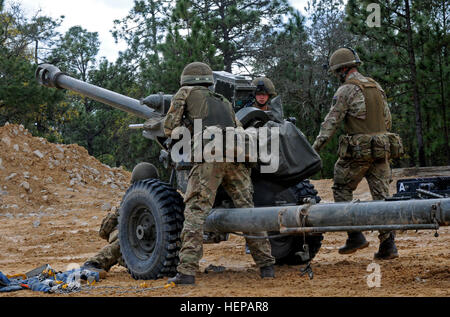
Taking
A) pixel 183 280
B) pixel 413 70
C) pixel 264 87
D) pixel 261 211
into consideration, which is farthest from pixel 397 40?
pixel 183 280

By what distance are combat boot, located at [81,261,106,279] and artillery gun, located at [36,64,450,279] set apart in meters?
0.28

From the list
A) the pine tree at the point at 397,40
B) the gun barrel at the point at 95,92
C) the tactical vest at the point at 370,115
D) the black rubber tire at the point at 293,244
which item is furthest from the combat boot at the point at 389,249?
the pine tree at the point at 397,40

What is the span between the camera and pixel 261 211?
5473mm

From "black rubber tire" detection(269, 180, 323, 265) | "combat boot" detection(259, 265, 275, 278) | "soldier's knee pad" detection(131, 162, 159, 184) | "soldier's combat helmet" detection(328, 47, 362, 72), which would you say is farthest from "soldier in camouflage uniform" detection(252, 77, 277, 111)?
"combat boot" detection(259, 265, 275, 278)

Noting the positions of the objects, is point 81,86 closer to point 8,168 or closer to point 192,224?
point 192,224

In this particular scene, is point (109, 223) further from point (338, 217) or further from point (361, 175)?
point (338, 217)

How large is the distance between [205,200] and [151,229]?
3.05 feet

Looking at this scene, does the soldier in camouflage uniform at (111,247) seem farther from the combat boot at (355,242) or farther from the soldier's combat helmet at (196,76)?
the combat boot at (355,242)

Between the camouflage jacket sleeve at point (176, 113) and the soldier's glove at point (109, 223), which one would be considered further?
the soldier's glove at point (109, 223)

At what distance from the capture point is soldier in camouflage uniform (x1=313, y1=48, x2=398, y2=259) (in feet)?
20.8

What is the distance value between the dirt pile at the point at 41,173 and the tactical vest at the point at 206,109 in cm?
1110

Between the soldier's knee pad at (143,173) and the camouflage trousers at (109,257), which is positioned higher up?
the soldier's knee pad at (143,173)

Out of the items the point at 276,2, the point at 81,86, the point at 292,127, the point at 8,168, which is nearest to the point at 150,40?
the point at 276,2

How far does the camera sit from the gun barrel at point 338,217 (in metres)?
4.33
